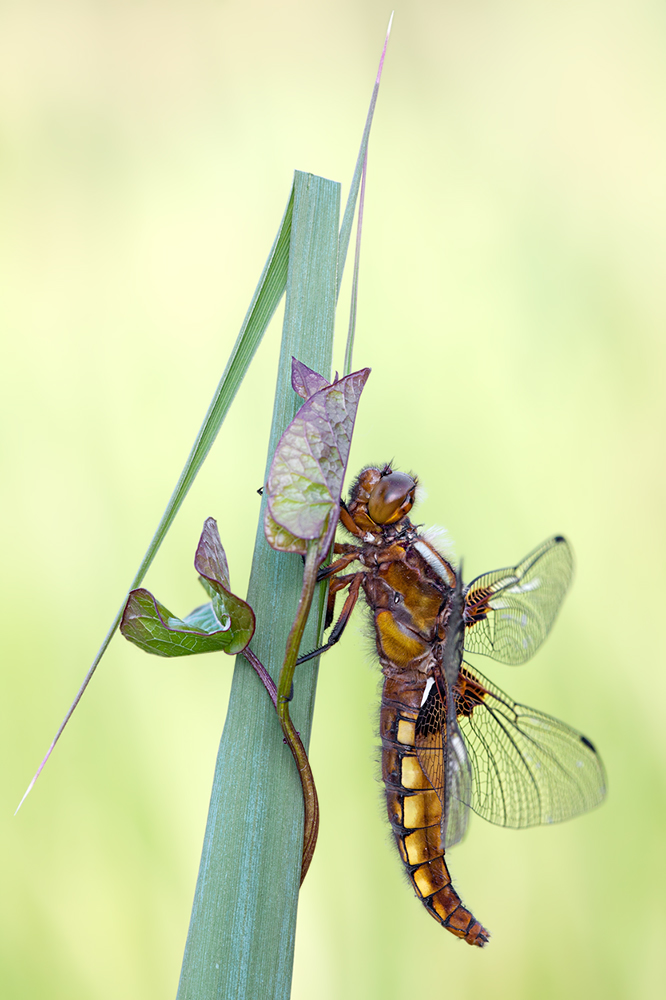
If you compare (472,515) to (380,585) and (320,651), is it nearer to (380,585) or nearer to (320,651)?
(380,585)

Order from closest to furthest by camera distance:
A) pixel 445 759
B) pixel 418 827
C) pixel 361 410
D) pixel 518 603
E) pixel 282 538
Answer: pixel 282 538 < pixel 445 759 < pixel 418 827 < pixel 518 603 < pixel 361 410

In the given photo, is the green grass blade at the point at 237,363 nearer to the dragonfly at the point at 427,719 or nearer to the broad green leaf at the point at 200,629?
the broad green leaf at the point at 200,629

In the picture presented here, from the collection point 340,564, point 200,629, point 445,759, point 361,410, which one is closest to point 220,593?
point 200,629

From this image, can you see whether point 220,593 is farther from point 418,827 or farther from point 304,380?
point 418,827

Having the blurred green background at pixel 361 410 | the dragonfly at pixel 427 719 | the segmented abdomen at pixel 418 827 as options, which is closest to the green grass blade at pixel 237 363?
the dragonfly at pixel 427 719

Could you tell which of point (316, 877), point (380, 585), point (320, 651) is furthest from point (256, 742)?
point (316, 877)

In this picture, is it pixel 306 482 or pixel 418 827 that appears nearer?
pixel 306 482
